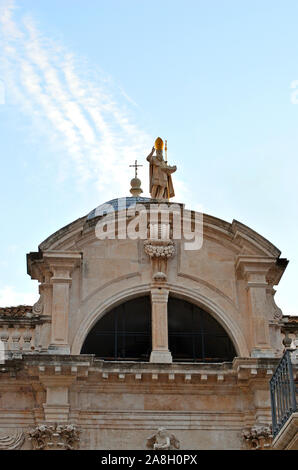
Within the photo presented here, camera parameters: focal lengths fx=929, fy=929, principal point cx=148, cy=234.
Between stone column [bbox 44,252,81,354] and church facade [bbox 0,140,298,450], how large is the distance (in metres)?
0.02

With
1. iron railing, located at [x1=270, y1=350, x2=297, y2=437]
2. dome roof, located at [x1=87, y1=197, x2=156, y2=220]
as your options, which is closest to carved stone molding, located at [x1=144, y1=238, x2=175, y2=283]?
dome roof, located at [x1=87, y1=197, x2=156, y2=220]

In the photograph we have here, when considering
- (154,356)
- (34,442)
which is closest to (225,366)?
(154,356)

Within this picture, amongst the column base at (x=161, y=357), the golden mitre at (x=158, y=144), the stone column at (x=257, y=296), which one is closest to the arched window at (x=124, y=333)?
the column base at (x=161, y=357)

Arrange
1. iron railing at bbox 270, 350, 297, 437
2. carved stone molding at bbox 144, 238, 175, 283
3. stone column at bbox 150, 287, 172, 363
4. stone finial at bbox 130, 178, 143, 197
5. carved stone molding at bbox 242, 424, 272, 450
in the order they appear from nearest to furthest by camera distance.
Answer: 1. iron railing at bbox 270, 350, 297, 437
2. carved stone molding at bbox 242, 424, 272, 450
3. stone column at bbox 150, 287, 172, 363
4. carved stone molding at bbox 144, 238, 175, 283
5. stone finial at bbox 130, 178, 143, 197

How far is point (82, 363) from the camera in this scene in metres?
18.9

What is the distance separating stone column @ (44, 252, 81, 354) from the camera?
65.0 feet

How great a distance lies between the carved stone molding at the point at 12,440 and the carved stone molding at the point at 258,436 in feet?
15.0

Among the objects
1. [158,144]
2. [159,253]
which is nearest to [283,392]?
[159,253]

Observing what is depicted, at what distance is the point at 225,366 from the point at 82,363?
305 centimetres

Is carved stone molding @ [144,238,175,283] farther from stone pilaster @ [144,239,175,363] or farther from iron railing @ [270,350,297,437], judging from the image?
iron railing @ [270,350,297,437]

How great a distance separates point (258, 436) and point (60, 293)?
5266mm

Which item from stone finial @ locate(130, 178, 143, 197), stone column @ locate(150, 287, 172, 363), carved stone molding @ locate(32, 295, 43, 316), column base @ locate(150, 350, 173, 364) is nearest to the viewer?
column base @ locate(150, 350, 173, 364)

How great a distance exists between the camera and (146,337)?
69.5 ft

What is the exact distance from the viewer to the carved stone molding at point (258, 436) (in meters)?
18.8
